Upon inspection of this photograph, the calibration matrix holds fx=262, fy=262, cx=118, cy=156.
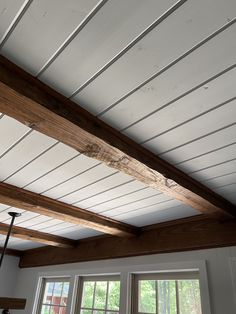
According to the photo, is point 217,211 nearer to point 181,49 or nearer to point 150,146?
point 150,146

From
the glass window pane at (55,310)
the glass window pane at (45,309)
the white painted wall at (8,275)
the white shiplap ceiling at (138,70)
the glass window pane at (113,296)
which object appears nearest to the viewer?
the white shiplap ceiling at (138,70)

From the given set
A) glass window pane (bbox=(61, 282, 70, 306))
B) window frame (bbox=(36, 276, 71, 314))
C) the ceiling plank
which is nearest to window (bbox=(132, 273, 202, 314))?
the ceiling plank

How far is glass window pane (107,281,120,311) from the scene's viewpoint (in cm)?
264

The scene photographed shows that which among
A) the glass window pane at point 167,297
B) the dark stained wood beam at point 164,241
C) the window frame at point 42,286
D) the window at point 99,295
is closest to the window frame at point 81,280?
the window at point 99,295

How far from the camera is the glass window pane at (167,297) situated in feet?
7.16

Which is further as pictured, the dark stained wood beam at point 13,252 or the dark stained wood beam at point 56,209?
the dark stained wood beam at point 13,252

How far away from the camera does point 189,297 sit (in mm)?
2092

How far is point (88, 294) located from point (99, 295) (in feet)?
0.66

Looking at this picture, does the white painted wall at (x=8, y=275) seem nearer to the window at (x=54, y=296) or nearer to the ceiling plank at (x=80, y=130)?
the window at (x=54, y=296)

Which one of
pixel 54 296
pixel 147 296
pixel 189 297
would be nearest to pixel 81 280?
pixel 54 296

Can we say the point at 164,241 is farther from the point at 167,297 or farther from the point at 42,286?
the point at 42,286

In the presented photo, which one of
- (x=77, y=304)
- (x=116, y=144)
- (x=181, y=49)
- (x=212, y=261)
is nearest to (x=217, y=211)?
(x=212, y=261)

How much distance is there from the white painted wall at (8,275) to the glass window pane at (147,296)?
276 centimetres

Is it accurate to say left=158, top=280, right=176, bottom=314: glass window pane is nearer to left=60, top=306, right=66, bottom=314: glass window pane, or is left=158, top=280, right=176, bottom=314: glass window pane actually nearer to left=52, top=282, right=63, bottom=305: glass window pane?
left=60, top=306, right=66, bottom=314: glass window pane
